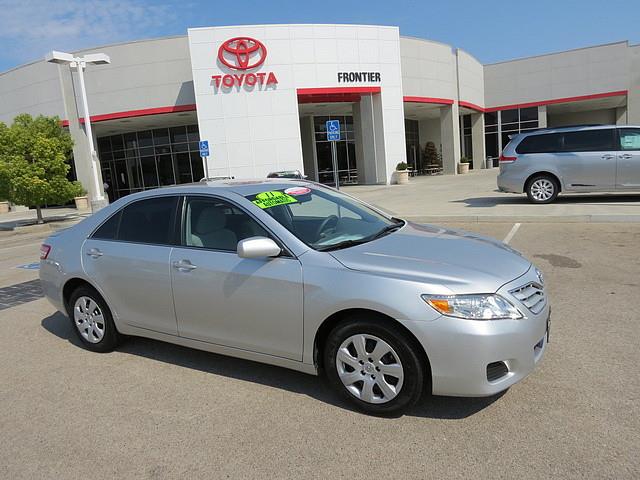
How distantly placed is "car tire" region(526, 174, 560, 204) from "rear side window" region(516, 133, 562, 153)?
26.6 inches

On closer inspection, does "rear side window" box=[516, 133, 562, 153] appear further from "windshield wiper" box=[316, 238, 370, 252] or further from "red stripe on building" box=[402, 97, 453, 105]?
"red stripe on building" box=[402, 97, 453, 105]

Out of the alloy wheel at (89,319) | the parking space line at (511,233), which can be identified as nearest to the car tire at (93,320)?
the alloy wheel at (89,319)

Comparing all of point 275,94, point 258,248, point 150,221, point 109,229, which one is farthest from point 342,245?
point 275,94

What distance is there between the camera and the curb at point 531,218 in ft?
32.6

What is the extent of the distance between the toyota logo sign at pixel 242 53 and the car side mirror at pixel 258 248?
78.0 ft

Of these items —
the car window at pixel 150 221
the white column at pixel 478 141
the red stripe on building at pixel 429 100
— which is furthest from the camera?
the white column at pixel 478 141

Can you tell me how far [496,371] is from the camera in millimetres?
2979

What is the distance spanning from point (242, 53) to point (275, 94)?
102 inches

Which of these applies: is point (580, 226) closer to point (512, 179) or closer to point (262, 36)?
point (512, 179)

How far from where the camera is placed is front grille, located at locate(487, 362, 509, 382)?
295cm

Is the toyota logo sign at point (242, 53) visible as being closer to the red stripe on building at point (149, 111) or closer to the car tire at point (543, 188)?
the red stripe on building at point (149, 111)

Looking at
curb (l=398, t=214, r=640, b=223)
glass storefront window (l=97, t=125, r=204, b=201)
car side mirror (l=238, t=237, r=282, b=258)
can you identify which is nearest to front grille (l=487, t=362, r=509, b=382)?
car side mirror (l=238, t=237, r=282, b=258)

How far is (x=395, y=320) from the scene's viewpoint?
3.04 m

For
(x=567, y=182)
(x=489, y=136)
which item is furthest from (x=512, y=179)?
(x=489, y=136)
